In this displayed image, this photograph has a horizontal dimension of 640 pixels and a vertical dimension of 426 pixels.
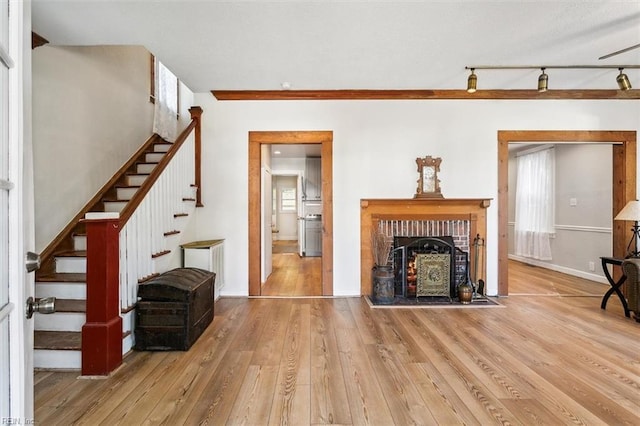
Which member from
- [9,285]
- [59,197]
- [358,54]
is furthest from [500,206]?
[59,197]

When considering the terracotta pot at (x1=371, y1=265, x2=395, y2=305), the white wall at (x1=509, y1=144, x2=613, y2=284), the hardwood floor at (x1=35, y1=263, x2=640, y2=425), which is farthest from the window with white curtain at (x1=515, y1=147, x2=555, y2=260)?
the terracotta pot at (x1=371, y1=265, x2=395, y2=305)

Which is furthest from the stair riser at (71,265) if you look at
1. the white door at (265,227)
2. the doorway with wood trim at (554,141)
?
the doorway with wood trim at (554,141)

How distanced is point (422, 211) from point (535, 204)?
3.47m

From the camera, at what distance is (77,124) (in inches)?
132

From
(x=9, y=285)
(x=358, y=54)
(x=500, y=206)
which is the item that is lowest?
(x=9, y=285)

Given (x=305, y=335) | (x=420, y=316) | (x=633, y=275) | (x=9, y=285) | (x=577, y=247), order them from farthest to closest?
(x=577, y=247), (x=420, y=316), (x=633, y=275), (x=305, y=335), (x=9, y=285)

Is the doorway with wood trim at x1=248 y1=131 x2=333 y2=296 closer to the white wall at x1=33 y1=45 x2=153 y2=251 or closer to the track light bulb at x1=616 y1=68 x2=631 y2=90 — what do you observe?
the white wall at x1=33 y1=45 x2=153 y2=251

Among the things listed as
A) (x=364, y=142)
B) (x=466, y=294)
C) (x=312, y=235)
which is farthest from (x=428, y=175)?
(x=312, y=235)

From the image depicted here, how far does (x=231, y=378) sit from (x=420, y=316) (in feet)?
6.73

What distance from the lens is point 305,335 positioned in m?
2.80

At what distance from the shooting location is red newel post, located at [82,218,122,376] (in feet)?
7.04

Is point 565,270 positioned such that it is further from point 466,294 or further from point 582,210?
point 466,294

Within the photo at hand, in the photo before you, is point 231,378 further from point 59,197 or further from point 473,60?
point 473,60

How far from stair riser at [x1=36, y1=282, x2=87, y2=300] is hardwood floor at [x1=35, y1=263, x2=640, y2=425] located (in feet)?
2.03
